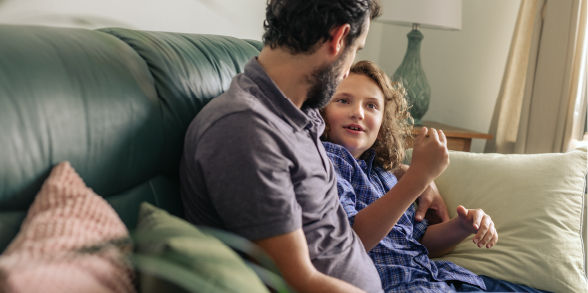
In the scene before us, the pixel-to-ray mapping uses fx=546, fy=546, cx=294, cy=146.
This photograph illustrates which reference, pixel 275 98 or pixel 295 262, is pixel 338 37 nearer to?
pixel 275 98

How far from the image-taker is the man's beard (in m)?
1.04

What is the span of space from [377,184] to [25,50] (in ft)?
3.17

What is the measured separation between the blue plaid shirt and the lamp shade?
3.77ft

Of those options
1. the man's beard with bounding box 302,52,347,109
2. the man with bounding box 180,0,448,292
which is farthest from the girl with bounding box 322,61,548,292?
the man's beard with bounding box 302,52,347,109

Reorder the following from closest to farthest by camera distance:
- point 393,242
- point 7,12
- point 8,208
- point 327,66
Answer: point 8,208 < point 327,66 < point 7,12 < point 393,242

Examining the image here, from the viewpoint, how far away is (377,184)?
1503 mm

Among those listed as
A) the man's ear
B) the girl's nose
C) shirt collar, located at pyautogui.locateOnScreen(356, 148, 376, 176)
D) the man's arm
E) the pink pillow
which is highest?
the man's ear

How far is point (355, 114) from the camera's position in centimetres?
145

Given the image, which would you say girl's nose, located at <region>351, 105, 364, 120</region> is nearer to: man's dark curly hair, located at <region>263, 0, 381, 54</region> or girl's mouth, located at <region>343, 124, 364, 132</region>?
girl's mouth, located at <region>343, 124, 364, 132</region>

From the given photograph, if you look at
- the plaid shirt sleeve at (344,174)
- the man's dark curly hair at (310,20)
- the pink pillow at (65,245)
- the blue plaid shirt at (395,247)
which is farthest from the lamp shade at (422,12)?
the pink pillow at (65,245)

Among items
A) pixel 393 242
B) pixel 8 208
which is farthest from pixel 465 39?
pixel 8 208

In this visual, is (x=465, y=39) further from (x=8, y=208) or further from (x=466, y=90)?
(x=8, y=208)

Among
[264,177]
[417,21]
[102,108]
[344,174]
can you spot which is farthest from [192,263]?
[417,21]

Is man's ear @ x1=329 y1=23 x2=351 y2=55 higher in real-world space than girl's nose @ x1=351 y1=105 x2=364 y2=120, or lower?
higher
